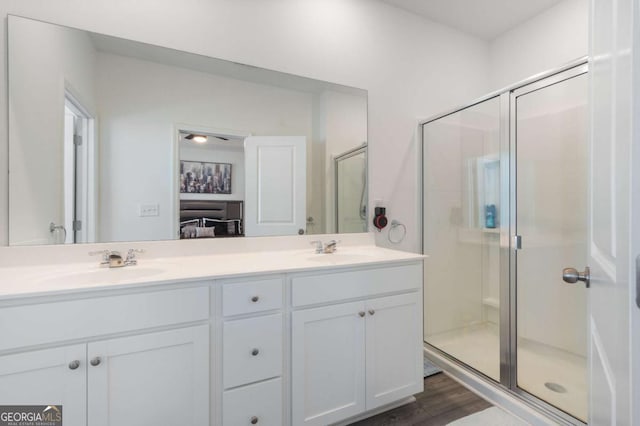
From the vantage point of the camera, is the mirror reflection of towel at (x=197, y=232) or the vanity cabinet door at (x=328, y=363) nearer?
the vanity cabinet door at (x=328, y=363)

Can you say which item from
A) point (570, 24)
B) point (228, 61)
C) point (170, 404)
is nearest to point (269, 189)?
point (228, 61)

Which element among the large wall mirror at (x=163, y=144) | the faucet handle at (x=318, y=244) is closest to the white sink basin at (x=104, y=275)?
the large wall mirror at (x=163, y=144)

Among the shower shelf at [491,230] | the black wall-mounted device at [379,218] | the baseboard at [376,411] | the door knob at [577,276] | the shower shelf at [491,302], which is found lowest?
the baseboard at [376,411]

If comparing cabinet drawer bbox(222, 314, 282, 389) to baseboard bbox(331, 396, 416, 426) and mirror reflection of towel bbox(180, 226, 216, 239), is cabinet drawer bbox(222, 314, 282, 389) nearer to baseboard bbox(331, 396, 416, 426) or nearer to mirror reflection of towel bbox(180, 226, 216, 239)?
baseboard bbox(331, 396, 416, 426)

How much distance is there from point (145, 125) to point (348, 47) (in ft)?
4.65

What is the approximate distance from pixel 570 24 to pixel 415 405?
2.80 meters

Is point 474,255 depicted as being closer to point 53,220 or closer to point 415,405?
point 415,405

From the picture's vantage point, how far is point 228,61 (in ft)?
5.82

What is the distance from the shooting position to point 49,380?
101cm

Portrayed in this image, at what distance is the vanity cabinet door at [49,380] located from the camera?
3.18 ft

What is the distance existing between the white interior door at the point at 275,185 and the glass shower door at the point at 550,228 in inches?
51.7

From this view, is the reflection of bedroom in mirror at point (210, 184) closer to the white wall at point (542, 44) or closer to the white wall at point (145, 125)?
the white wall at point (145, 125)

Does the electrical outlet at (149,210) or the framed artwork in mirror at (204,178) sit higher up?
the framed artwork in mirror at (204,178)

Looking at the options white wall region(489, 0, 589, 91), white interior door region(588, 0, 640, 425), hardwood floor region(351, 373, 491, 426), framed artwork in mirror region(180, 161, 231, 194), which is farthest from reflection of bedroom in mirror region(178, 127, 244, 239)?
white wall region(489, 0, 589, 91)
